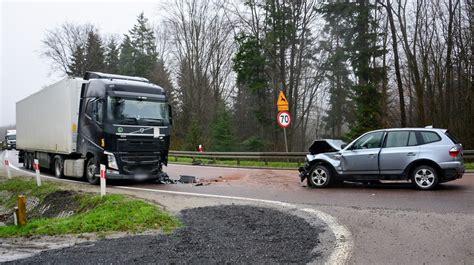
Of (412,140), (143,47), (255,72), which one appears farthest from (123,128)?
(143,47)

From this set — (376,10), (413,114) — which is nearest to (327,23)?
(376,10)

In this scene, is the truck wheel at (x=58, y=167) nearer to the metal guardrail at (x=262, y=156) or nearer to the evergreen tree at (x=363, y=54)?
the metal guardrail at (x=262, y=156)

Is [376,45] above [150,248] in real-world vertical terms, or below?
above

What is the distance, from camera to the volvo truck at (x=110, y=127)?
13227 mm

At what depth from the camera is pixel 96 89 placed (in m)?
13.9

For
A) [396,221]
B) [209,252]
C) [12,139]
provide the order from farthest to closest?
[12,139], [396,221], [209,252]

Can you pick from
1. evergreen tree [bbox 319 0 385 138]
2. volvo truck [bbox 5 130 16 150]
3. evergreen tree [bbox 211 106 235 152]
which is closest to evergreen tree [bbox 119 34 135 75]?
volvo truck [bbox 5 130 16 150]

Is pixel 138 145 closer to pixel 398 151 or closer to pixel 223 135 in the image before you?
pixel 398 151

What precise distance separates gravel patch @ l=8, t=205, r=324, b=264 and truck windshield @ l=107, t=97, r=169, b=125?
6511 millimetres

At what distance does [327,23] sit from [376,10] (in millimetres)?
3925

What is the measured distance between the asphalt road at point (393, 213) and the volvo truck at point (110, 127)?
1.16 metres

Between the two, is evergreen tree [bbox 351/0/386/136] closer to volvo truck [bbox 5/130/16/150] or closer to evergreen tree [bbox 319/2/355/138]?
evergreen tree [bbox 319/2/355/138]

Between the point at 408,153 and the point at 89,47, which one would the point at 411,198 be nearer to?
the point at 408,153

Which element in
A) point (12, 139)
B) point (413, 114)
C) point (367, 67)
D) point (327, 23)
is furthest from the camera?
point (12, 139)
